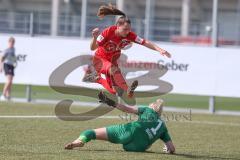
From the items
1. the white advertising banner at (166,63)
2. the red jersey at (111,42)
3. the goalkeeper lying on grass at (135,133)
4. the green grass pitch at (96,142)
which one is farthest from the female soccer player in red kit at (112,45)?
the white advertising banner at (166,63)

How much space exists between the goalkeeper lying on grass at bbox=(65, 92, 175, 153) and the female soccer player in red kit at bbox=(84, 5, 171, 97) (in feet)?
4.98

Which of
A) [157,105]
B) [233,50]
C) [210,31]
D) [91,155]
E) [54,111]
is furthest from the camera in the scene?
[210,31]

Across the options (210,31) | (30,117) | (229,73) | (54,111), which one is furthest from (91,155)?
(210,31)

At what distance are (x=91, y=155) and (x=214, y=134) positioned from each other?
5.23m

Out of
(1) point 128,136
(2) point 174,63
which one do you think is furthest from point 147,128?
(2) point 174,63

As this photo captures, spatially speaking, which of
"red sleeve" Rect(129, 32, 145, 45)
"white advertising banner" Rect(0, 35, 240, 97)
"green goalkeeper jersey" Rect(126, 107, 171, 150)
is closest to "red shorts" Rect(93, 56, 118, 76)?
"red sleeve" Rect(129, 32, 145, 45)

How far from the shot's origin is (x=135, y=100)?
2464cm

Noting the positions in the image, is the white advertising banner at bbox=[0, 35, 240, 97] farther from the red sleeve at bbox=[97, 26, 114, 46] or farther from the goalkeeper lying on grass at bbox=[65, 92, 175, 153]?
the goalkeeper lying on grass at bbox=[65, 92, 175, 153]

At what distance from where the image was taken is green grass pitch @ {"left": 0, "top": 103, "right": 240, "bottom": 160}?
11.8 m

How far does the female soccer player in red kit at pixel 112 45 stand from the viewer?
13.6 meters

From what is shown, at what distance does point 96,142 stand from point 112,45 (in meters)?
1.82

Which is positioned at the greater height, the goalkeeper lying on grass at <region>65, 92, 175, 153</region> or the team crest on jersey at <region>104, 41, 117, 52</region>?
the team crest on jersey at <region>104, 41, 117, 52</region>

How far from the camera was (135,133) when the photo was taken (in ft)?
39.8

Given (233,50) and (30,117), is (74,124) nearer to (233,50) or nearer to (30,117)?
(30,117)
